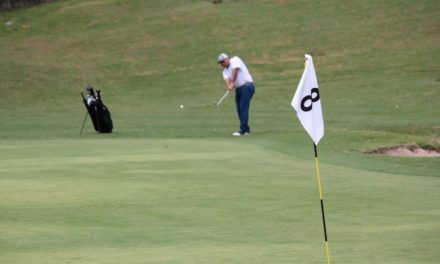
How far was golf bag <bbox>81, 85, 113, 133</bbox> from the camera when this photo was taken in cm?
2491

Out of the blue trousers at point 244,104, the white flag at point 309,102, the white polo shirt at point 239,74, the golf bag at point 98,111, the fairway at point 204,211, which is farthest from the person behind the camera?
the golf bag at point 98,111

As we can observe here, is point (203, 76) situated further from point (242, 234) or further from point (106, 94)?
point (242, 234)

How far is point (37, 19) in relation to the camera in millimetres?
54406

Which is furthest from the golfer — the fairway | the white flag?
the white flag

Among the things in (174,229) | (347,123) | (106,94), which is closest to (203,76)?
(106,94)

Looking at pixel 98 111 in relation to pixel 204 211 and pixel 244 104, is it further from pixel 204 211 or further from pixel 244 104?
pixel 204 211

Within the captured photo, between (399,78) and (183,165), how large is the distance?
2489 centimetres

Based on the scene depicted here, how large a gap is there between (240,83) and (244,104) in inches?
18.9

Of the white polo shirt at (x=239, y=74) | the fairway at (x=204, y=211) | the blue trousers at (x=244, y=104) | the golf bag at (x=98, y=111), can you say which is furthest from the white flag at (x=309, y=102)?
the golf bag at (x=98, y=111)

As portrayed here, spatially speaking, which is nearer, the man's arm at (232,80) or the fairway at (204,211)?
the fairway at (204,211)

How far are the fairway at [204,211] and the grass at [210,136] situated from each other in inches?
1.3

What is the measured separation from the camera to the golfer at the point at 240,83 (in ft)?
78.1

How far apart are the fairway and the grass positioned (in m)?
0.03

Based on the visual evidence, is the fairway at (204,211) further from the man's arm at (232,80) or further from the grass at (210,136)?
the man's arm at (232,80)
